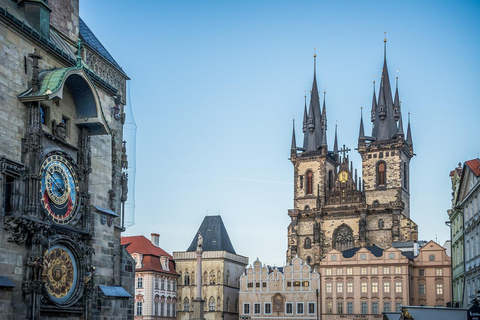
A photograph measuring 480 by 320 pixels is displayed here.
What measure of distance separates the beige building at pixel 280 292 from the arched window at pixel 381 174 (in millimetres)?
16748

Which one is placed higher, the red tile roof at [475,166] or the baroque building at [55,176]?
the red tile roof at [475,166]

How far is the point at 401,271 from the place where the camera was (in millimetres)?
74250

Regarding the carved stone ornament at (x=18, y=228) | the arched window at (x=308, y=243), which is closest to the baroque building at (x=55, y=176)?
the carved stone ornament at (x=18, y=228)

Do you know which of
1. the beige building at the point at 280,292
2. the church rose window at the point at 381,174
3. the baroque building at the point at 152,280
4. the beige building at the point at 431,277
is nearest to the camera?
the beige building at the point at 431,277

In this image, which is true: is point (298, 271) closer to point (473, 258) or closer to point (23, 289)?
point (473, 258)

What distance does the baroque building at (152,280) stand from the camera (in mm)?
76000

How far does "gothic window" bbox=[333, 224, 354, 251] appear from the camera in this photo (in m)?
88.9

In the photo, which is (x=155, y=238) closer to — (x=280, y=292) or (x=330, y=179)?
(x=280, y=292)

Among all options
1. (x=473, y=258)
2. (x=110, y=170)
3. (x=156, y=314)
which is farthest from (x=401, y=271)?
(x=110, y=170)

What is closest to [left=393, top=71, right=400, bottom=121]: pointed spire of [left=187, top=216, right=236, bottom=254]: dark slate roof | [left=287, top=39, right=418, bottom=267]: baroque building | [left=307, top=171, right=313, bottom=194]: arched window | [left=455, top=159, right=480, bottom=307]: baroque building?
[left=287, top=39, right=418, bottom=267]: baroque building

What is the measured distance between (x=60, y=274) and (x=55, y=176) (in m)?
2.58

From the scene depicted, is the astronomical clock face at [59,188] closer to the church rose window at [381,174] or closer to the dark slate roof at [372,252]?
the dark slate roof at [372,252]

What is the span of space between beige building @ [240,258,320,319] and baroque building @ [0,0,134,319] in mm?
58375

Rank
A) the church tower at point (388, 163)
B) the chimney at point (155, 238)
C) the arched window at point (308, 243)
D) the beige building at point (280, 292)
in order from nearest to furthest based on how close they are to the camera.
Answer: the beige building at point (280, 292) → the church tower at point (388, 163) → the chimney at point (155, 238) → the arched window at point (308, 243)
